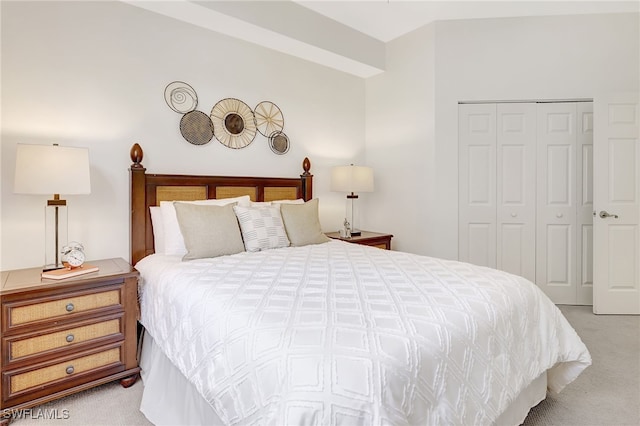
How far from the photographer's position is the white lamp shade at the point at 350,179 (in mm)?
3697

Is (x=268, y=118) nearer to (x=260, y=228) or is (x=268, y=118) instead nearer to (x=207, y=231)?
(x=260, y=228)

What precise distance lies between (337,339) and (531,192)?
11.2ft

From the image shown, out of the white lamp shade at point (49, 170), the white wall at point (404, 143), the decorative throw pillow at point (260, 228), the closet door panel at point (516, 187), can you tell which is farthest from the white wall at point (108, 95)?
the closet door panel at point (516, 187)

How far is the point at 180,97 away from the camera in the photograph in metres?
2.91

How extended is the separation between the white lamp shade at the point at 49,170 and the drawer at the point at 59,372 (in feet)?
3.14

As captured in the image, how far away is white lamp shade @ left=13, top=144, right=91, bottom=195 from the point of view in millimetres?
1999

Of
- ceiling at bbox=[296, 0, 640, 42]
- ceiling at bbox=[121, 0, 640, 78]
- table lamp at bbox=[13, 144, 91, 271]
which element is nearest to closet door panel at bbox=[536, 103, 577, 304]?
ceiling at bbox=[296, 0, 640, 42]

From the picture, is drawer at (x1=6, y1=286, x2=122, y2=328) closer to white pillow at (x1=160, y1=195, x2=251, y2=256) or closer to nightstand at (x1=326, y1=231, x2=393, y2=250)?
white pillow at (x1=160, y1=195, x2=251, y2=256)

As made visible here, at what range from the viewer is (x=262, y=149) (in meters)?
3.46

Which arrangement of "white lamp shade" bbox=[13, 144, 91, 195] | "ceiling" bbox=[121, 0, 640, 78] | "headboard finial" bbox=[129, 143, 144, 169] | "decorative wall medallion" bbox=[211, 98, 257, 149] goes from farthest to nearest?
"decorative wall medallion" bbox=[211, 98, 257, 149] < "ceiling" bbox=[121, 0, 640, 78] < "headboard finial" bbox=[129, 143, 144, 169] < "white lamp shade" bbox=[13, 144, 91, 195]

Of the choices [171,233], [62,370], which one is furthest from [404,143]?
[62,370]

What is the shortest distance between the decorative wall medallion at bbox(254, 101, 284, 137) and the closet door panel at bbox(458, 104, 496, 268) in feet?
6.25

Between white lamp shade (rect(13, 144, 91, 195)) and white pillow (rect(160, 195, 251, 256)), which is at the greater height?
white lamp shade (rect(13, 144, 91, 195))

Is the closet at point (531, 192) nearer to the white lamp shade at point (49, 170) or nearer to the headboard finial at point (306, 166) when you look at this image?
the headboard finial at point (306, 166)
